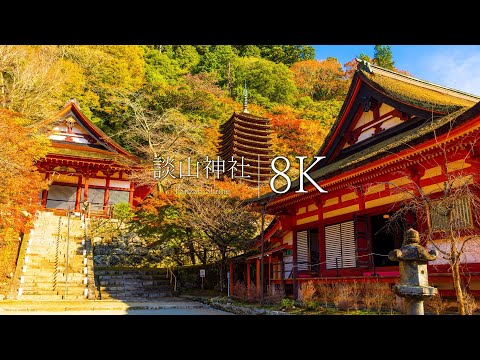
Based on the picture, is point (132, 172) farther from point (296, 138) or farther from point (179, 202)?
point (296, 138)

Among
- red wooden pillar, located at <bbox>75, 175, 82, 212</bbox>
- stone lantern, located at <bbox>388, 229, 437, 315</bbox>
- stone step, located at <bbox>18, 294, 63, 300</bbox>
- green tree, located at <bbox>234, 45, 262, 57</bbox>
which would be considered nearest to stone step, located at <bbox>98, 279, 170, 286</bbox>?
stone step, located at <bbox>18, 294, 63, 300</bbox>

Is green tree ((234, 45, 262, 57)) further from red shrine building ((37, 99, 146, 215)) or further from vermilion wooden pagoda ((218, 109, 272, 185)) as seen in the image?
red shrine building ((37, 99, 146, 215))

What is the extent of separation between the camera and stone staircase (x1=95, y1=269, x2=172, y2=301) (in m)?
15.7

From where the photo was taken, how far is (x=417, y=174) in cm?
894

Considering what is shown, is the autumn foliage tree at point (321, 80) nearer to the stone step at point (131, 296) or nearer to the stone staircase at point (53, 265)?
the stone staircase at point (53, 265)

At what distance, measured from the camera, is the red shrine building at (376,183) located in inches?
308

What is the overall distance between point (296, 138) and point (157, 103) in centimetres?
1202

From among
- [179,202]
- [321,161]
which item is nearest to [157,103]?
[179,202]

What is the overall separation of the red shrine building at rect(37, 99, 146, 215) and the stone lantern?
69.9ft

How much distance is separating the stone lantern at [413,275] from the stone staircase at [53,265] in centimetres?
1227

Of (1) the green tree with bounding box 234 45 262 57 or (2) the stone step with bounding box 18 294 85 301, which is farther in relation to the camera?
(1) the green tree with bounding box 234 45 262 57

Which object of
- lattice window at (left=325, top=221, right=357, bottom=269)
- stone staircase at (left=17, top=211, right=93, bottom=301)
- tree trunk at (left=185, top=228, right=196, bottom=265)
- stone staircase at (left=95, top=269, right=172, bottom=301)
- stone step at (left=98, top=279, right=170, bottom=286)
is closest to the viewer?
lattice window at (left=325, top=221, right=357, bottom=269)

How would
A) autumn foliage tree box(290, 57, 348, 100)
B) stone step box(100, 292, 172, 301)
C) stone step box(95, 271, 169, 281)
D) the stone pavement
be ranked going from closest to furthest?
the stone pavement, stone step box(100, 292, 172, 301), stone step box(95, 271, 169, 281), autumn foliage tree box(290, 57, 348, 100)

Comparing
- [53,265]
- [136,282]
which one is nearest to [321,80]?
[136,282]
